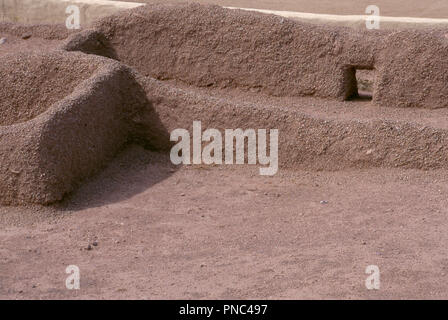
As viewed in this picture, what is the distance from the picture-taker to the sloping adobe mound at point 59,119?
5957 mm

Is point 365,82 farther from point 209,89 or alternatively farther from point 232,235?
point 232,235

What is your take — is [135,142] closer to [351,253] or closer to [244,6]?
[351,253]

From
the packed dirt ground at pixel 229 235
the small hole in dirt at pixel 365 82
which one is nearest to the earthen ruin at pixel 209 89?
the packed dirt ground at pixel 229 235

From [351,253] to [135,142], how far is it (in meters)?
2.49

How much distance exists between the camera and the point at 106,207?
6.03 metres

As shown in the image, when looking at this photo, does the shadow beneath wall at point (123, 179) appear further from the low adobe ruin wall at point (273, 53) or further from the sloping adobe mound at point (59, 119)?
the low adobe ruin wall at point (273, 53)

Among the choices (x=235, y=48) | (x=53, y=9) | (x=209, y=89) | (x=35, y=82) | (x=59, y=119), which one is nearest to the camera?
(x=59, y=119)

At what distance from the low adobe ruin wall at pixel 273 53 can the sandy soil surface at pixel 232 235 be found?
4.90 ft

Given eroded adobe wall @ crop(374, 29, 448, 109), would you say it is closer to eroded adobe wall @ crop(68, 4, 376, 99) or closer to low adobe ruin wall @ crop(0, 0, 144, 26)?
eroded adobe wall @ crop(68, 4, 376, 99)

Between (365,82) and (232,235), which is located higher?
(365,82)

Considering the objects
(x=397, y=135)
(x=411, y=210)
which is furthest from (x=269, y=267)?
(x=397, y=135)

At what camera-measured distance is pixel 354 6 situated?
1125 centimetres

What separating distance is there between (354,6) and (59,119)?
20.0ft

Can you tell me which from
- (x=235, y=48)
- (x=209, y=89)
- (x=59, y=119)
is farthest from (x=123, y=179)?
(x=235, y=48)
